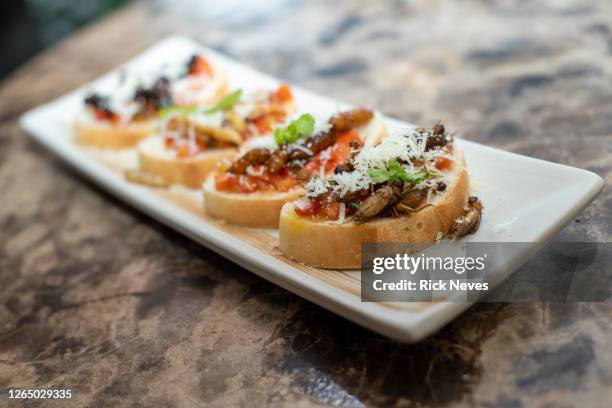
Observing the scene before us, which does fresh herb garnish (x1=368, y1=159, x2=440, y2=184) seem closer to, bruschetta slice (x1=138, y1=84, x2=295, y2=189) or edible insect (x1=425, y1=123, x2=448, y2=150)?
edible insect (x1=425, y1=123, x2=448, y2=150)

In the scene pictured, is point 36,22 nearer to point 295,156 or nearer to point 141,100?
point 141,100

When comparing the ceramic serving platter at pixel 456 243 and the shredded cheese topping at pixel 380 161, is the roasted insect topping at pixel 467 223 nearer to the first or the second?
the ceramic serving platter at pixel 456 243

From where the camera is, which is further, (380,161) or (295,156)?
(295,156)

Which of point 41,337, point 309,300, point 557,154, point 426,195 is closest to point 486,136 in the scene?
point 557,154

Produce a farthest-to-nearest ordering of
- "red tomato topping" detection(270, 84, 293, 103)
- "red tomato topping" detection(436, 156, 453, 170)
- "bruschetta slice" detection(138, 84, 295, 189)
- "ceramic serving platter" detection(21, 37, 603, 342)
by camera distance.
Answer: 1. "red tomato topping" detection(270, 84, 293, 103)
2. "bruschetta slice" detection(138, 84, 295, 189)
3. "red tomato topping" detection(436, 156, 453, 170)
4. "ceramic serving platter" detection(21, 37, 603, 342)

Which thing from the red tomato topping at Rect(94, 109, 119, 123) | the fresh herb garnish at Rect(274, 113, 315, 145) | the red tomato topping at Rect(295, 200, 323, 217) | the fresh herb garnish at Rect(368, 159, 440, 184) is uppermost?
the fresh herb garnish at Rect(368, 159, 440, 184)

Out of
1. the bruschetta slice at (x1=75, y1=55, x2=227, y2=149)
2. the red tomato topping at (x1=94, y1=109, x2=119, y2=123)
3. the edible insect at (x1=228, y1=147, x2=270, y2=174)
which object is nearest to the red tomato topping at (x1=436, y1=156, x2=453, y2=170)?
the edible insect at (x1=228, y1=147, x2=270, y2=174)
